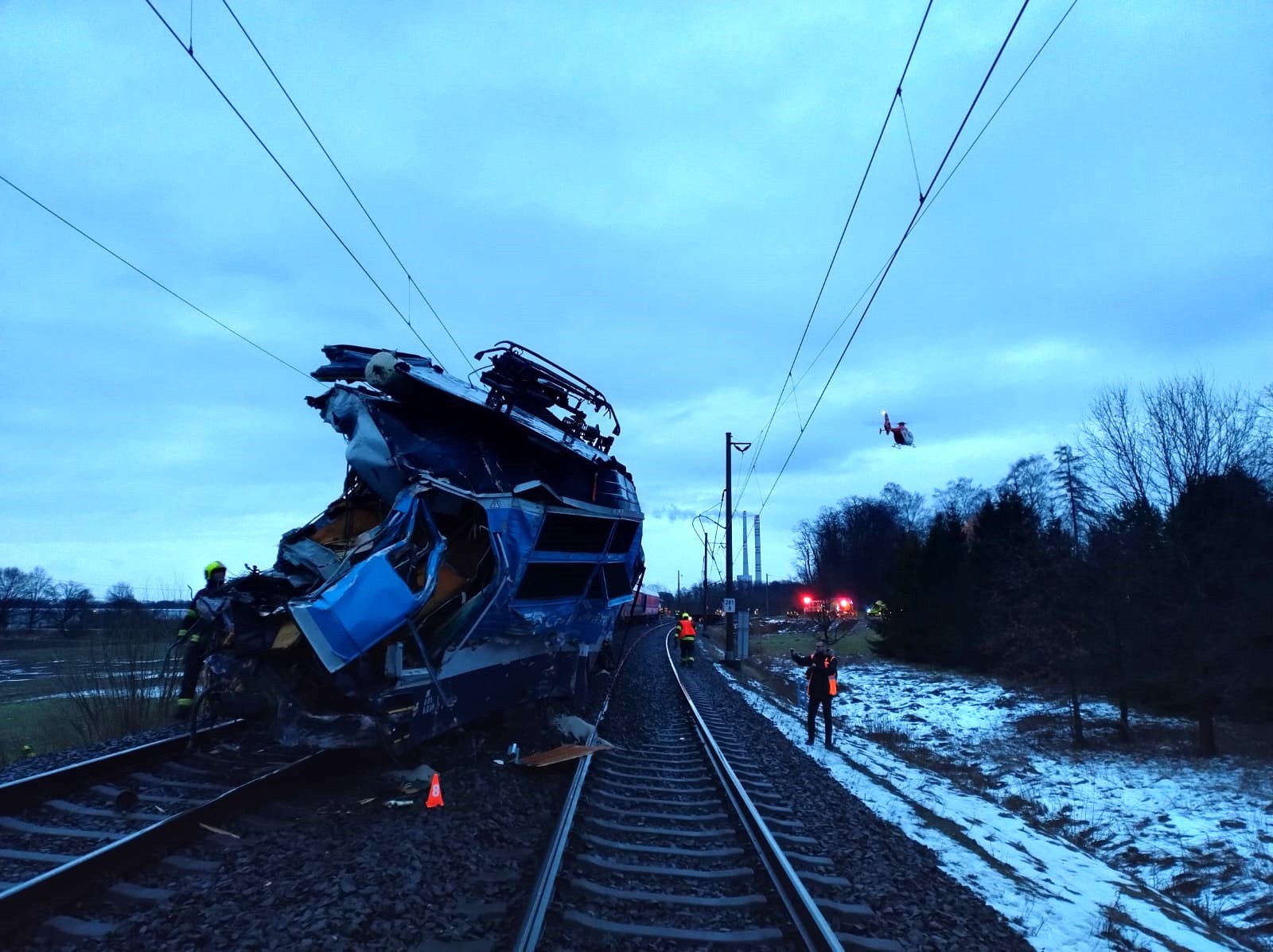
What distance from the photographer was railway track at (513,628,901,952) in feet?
13.8

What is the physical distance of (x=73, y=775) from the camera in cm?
633

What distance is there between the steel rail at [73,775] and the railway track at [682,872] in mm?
4156

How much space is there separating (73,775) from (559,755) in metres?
4.45

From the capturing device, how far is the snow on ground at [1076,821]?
18.7 feet

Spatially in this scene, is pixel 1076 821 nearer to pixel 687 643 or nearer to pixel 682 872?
pixel 682 872

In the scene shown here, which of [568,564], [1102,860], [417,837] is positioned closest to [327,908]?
[417,837]

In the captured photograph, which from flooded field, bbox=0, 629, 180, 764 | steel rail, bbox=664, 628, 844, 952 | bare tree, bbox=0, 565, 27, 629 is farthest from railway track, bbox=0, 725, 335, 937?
bare tree, bbox=0, 565, 27, 629

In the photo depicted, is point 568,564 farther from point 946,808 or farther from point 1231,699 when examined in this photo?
point 1231,699

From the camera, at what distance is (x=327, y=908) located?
4.31 m

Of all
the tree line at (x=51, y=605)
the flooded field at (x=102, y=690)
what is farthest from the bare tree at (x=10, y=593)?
the flooded field at (x=102, y=690)

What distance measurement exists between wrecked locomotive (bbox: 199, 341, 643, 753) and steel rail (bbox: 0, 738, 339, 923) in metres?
0.58

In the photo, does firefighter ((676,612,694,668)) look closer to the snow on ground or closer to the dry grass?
the snow on ground

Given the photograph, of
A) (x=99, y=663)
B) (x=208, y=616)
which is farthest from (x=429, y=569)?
(x=99, y=663)

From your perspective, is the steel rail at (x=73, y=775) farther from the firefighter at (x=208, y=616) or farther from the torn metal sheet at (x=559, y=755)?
the torn metal sheet at (x=559, y=755)
